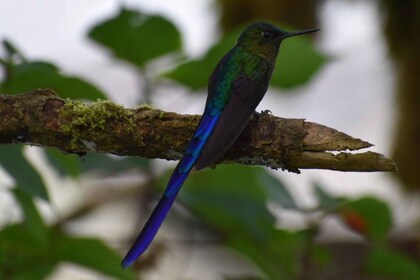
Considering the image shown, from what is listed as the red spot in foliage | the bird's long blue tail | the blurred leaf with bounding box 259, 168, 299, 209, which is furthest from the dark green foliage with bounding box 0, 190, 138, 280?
the red spot in foliage

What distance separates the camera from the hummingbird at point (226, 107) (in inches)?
54.1

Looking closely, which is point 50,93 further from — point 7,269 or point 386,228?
point 386,228

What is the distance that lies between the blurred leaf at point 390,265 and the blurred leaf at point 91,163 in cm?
57

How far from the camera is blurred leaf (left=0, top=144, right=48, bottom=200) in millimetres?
1509

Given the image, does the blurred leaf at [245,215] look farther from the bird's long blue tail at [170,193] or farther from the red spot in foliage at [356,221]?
the bird's long blue tail at [170,193]

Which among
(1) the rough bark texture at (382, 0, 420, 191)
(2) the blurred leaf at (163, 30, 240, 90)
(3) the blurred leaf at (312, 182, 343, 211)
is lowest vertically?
(1) the rough bark texture at (382, 0, 420, 191)

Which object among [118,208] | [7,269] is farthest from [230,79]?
[118,208]

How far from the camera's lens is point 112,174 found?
6.06 feet

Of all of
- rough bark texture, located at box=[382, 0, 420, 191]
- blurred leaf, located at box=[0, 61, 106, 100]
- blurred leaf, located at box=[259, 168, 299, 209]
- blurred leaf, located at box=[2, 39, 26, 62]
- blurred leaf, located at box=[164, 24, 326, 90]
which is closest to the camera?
blurred leaf, located at box=[2, 39, 26, 62]

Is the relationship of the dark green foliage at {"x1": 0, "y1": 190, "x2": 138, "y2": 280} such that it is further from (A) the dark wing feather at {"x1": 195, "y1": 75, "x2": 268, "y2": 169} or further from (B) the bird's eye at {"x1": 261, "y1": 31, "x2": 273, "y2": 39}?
(B) the bird's eye at {"x1": 261, "y1": 31, "x2": 273, "y2": 39}

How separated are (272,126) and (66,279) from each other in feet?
7.28

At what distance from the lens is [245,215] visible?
1.86 metres

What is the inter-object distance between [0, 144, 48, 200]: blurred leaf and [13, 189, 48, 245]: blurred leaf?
106 mm

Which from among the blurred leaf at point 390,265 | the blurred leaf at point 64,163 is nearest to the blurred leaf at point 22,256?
the blurred leaf at point 64,163
